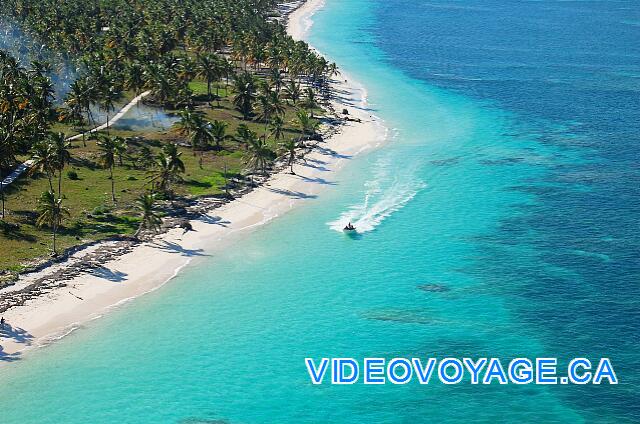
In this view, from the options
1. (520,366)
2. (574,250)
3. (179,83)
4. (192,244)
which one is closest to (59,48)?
(179,83)

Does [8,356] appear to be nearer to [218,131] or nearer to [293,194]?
[293,194]

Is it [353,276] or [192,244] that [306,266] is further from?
[192,244]

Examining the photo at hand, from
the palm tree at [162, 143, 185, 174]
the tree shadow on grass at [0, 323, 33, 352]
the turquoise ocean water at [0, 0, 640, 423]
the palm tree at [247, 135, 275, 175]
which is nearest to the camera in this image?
the turquoise ocean water at [0, 0, 640, 423]

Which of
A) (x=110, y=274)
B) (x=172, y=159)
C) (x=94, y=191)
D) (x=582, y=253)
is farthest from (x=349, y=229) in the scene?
(x=94, y=191)

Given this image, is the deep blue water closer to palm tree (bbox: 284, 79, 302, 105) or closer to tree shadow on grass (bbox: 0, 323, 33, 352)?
palm tree (bbox: 284, 79, 302, 105)

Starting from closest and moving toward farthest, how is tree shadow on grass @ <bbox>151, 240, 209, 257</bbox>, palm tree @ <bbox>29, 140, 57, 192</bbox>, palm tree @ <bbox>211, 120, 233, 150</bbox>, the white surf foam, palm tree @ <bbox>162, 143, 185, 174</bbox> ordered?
tree shadow on grass @ <bbox>151, 240, 209, 257</bbox>, palm tree @ <bbox>29, 140, 57, 192</bbox>, the white surf foam, palm tree @ <bbox>162, 143, 185, 174</bbox>, palm tree @ <bbox>211, 120, 233, 150</bbox>

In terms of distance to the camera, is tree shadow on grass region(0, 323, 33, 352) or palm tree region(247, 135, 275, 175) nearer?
tree shadow on grass region(0, 323, 33, 352)

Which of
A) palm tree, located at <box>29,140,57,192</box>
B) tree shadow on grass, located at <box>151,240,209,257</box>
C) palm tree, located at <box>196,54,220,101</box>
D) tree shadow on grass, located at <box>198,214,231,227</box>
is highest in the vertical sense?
palm tree, located at <box>196,54,220,101</box>

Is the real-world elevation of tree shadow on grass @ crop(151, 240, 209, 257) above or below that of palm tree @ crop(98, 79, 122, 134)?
below

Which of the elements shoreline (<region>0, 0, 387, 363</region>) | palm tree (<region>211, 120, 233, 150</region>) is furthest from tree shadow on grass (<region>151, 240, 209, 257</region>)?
palm tree (<region>211, 120, 233, 150</region>)
